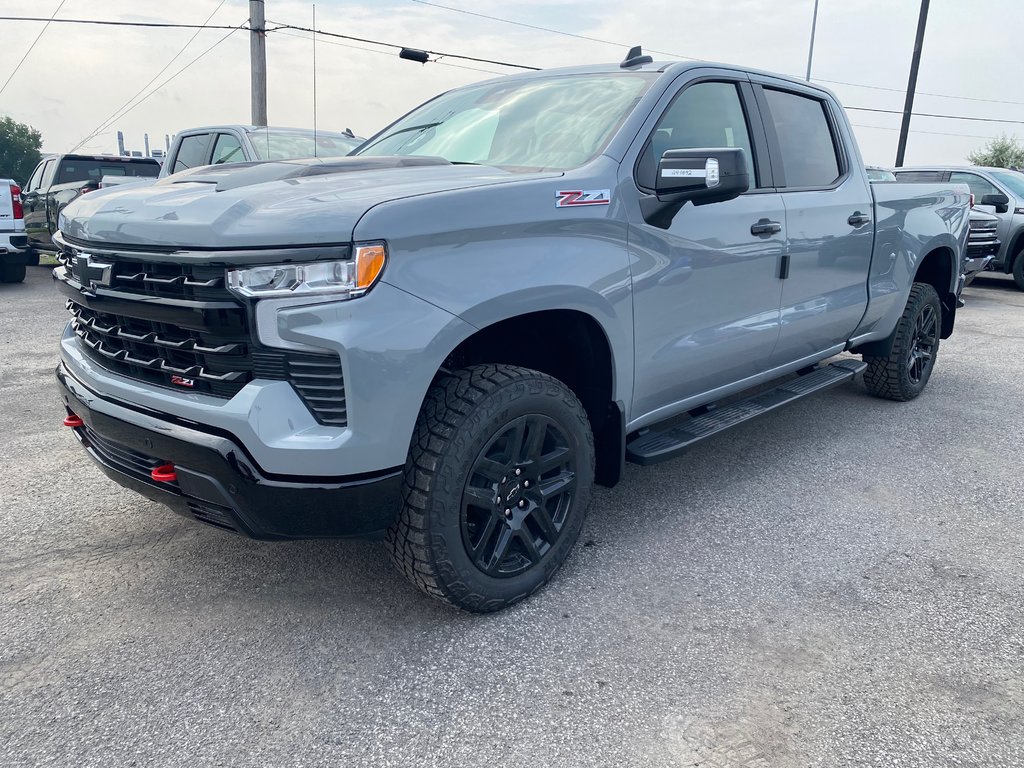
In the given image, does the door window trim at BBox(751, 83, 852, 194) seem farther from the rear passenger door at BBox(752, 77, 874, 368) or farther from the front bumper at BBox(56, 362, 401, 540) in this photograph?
the front bumper at BBox(56, 362, 401, 540)

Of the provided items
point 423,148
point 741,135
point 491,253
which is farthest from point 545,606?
point 741,135

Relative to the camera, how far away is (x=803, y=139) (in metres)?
4.17

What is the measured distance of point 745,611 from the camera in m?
2.80

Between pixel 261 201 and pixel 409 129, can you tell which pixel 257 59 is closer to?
pixel 409 129

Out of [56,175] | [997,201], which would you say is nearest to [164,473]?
[997,201]

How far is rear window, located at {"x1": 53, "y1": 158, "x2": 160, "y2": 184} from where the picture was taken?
12.6m

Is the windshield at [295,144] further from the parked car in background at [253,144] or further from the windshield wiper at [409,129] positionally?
the windshield wiper at [409,129]

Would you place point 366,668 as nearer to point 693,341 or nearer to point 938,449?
point 693,341

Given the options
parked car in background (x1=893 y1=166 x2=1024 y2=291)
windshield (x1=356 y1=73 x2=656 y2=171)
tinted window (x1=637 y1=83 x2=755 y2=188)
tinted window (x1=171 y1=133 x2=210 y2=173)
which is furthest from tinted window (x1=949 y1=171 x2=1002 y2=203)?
windshield (x1=356 y1=73 x2=656 y2=171)

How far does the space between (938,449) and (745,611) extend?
7.89ft

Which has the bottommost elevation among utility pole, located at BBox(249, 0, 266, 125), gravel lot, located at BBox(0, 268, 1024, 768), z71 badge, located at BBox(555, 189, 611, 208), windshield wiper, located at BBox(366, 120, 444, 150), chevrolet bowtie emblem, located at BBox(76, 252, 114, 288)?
gravel lot, located at BBox(0, 268, 1024, 768)

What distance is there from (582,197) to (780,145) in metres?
1.64

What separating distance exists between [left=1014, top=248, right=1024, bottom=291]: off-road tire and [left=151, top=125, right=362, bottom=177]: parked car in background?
9.44 meters

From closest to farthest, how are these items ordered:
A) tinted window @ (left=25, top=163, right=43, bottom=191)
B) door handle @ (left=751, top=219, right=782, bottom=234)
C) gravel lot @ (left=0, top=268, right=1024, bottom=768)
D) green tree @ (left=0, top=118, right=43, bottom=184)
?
gravel lot @ (left=0, top=268, right=1024, bottom=768) < door handle @ (left=751, top=219, right=782, bottom=234) < tinted window @ (left=25, top=163, right=43, bottom=191) < green tree @ (left=0, top=118, right=43, bottom=184)
